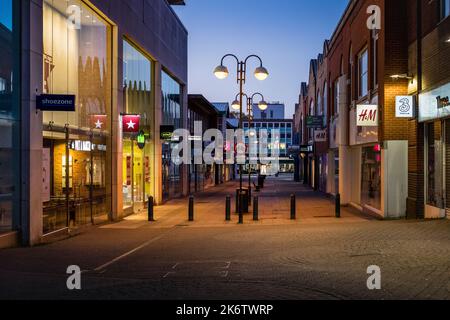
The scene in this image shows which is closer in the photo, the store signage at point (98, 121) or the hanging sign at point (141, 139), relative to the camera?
the store signage at point (98, 121)

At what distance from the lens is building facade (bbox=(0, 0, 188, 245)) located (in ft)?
46.0

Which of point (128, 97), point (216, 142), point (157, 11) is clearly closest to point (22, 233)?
point (128, 97)

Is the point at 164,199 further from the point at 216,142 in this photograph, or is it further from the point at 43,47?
the point at 216,142

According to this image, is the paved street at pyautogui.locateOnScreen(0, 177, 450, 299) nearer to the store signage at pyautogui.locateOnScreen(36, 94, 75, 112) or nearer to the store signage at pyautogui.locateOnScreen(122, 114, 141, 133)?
the store signage at pyautogui.locateOnScreen(36, 94, 75, 112)

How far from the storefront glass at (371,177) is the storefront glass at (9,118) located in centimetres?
1324

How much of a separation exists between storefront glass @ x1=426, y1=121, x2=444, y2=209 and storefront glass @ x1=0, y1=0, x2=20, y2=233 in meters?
12.5

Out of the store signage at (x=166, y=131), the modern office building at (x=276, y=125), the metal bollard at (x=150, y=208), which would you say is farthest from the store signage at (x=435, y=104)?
the modern office building at (x=276, y=125)

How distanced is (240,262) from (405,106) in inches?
401

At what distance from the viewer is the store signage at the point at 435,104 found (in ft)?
53.0

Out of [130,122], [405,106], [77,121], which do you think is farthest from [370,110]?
[77,121]

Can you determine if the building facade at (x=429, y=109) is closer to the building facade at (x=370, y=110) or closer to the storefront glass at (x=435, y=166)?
the storefront glass at (x=435, y=166)

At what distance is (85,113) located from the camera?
18906 millimetres

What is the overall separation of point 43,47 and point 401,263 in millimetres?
10994

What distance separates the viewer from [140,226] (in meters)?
19.7
